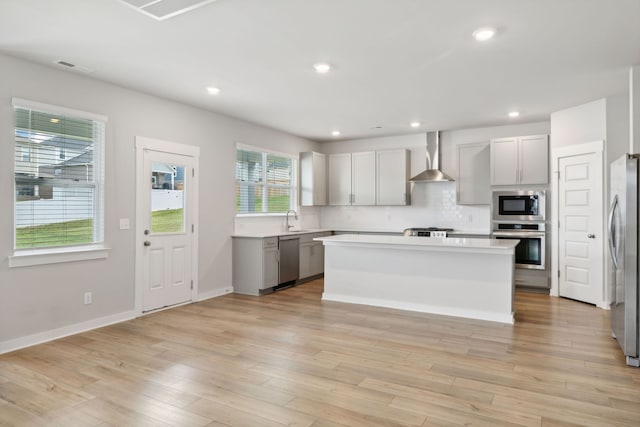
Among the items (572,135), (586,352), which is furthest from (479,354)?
(572,135)

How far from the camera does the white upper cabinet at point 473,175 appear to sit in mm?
6621

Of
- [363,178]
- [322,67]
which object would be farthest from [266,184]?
[322,67]

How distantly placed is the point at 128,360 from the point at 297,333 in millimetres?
1537

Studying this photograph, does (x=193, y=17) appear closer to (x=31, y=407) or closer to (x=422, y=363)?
(x=31, y=407)

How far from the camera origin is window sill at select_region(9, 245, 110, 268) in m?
3.63

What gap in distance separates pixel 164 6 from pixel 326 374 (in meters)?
2.82

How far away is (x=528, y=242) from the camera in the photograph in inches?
237

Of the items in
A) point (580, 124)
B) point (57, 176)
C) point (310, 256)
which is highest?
point (580, 124)

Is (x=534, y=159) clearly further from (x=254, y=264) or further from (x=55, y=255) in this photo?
(x=55, y=255)

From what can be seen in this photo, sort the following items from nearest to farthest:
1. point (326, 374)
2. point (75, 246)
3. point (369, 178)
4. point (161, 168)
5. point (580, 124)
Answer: point (326, 374)
point (75, 246)
point (161, 168)
point (580, 124)
point (369, 178)

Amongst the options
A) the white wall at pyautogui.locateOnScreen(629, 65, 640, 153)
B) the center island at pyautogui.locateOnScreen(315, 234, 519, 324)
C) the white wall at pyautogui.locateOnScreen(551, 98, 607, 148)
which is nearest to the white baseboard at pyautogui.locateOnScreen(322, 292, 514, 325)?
the center island at pyautogui.locateOnScreen(315, 234, 519, 324)

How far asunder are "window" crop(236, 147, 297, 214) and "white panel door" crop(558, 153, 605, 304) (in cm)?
437

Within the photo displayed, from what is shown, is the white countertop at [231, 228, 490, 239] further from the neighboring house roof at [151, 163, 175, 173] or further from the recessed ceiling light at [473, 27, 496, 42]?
the recessed ceiling light at [473, 27, 496, 42]

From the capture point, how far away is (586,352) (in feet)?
11.5
